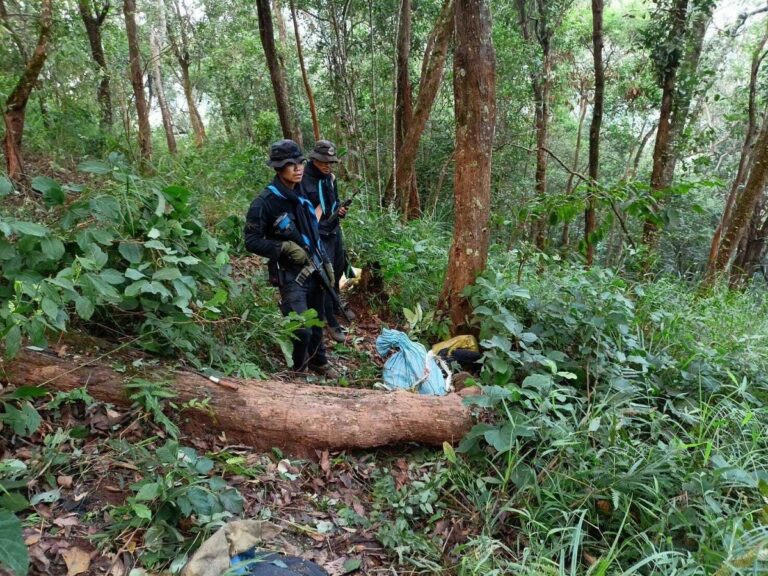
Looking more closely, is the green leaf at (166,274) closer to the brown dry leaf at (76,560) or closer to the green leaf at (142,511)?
the green leaf at (142,511)

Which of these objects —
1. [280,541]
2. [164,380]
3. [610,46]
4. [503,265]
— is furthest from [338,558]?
[610,46]

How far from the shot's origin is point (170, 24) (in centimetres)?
1678

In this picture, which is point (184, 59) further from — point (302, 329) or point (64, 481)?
point (64, 481)

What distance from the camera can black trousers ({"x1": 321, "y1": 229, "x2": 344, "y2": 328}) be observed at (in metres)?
4.64

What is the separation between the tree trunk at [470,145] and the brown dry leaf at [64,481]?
9.62ft

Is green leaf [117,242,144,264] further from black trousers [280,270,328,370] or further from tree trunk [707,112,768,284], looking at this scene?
tree trunk [707,112,768,284]

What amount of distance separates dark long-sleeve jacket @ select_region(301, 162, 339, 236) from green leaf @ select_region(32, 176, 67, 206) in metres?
2.04

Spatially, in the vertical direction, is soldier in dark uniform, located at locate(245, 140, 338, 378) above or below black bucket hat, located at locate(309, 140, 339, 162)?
below

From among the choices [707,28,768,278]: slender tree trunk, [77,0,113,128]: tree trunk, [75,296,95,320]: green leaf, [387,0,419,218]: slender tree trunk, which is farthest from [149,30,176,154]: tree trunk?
[707,28,768,278]: slender tree trunk

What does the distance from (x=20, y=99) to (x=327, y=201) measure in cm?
344

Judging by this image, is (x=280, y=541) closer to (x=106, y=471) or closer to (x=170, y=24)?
(x=106, y=471)

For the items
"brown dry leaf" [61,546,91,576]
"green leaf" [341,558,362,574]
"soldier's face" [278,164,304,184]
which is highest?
"soldier's face" [278,164,304,184]

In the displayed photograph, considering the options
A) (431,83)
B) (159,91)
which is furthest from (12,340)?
(159,91)

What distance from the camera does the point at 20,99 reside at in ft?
16.5
